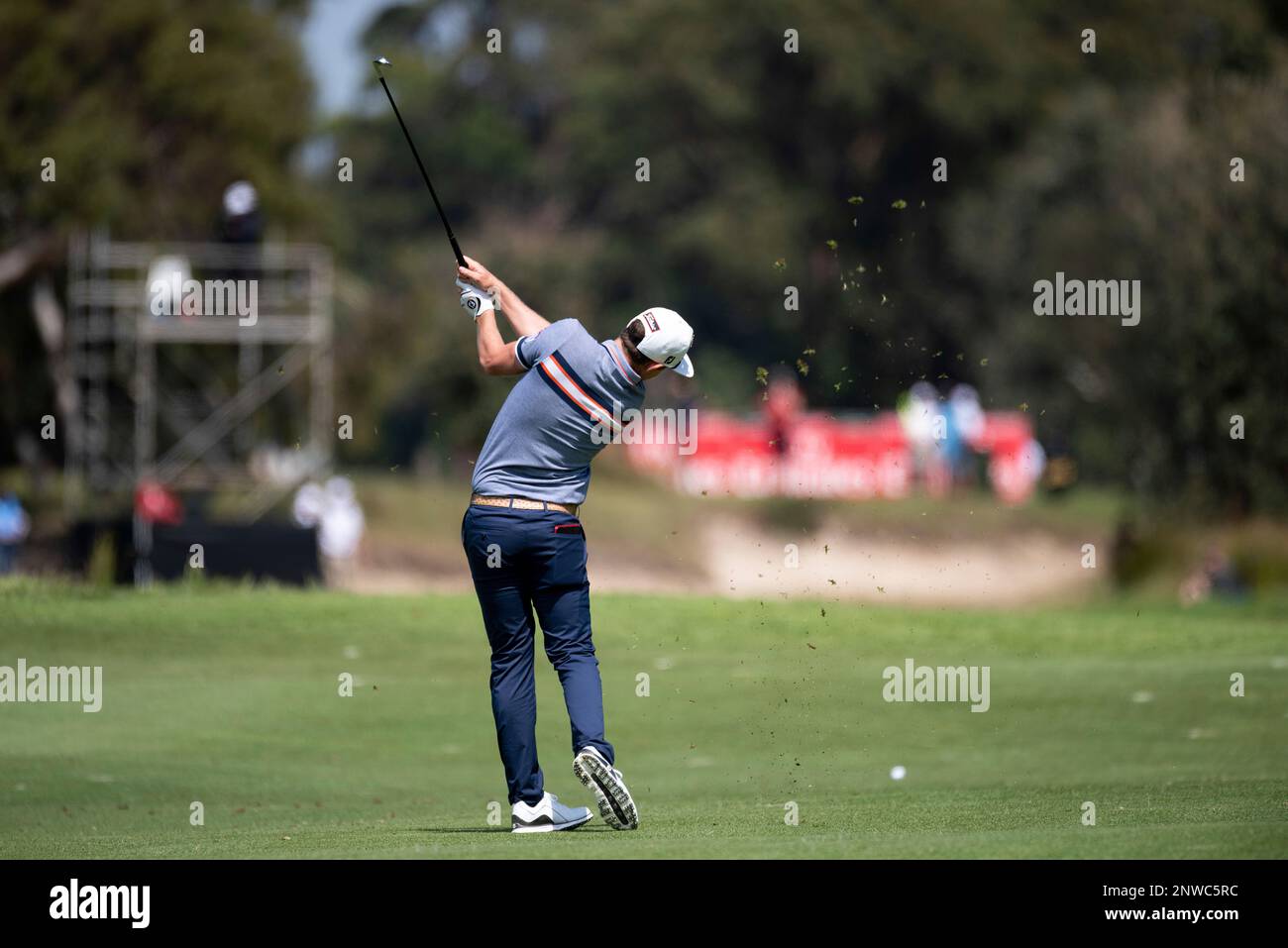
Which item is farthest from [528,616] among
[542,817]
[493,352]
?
[493,352]

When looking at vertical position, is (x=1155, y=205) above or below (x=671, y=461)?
above

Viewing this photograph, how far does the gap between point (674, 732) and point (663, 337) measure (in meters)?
6.83

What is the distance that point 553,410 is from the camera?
10688 mm

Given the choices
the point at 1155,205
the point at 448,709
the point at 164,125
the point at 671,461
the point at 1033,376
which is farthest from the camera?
the point at 1033,376

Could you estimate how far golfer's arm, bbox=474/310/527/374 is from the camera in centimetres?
1084

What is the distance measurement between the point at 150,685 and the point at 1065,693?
761cm

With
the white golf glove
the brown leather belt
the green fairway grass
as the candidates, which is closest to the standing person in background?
the green fairway grass

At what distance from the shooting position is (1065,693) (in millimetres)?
17781

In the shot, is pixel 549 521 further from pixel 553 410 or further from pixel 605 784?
pixel 605 784

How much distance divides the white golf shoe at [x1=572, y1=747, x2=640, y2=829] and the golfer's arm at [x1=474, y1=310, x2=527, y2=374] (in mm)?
1903
